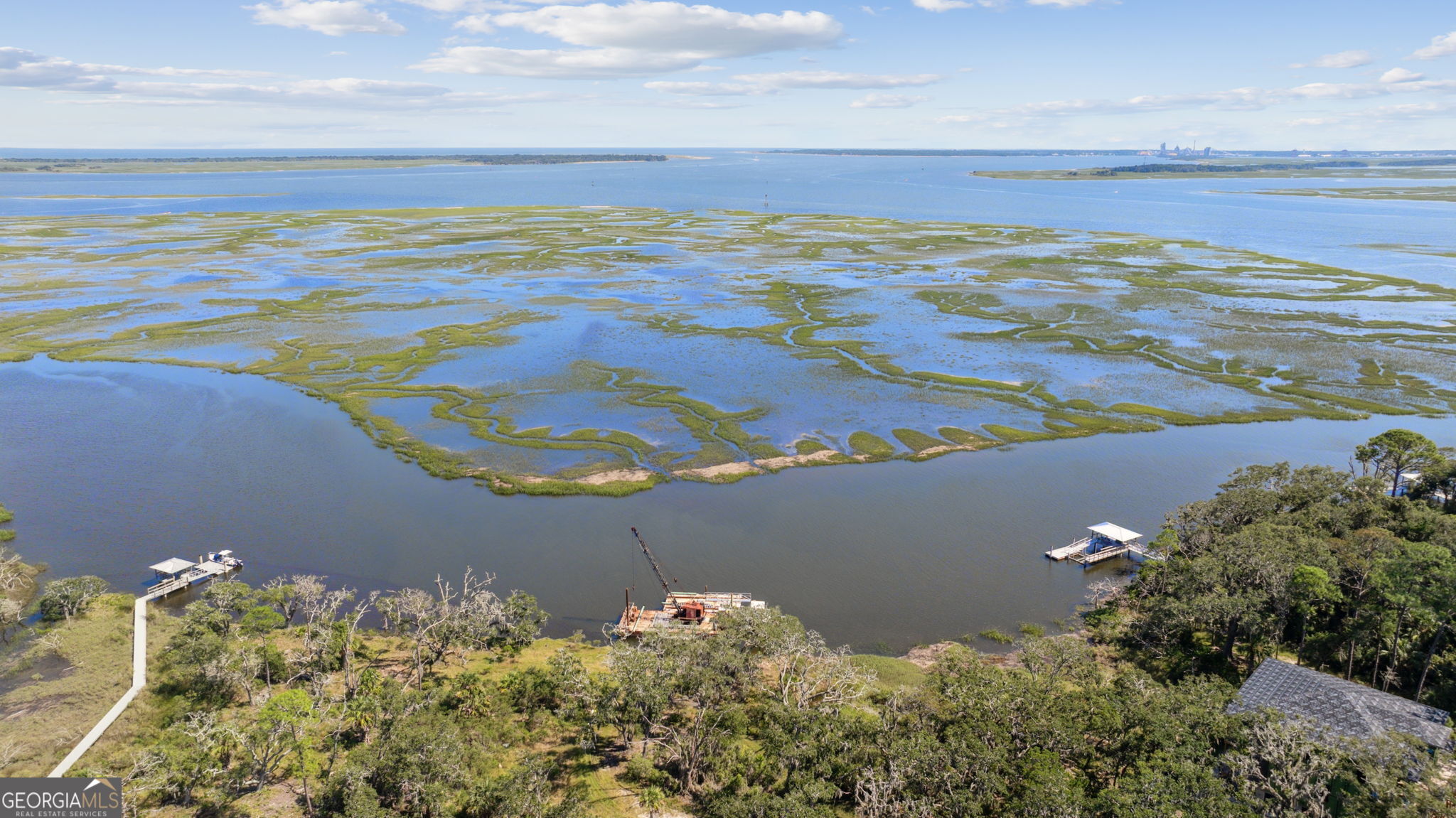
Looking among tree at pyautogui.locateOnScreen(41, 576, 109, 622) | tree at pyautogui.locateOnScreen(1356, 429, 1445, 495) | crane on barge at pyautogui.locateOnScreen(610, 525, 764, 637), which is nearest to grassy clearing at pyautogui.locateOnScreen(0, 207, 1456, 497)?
crane on barge at pyautogui.locateOnScreen(610, 525, 764, 637)

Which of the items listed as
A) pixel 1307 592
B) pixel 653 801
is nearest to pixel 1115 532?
pixel 1307 592

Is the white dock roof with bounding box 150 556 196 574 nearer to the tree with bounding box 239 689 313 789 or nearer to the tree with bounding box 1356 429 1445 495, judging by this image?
the tree with bounding box 239 689 313 789

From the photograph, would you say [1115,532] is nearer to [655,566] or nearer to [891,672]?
[891,672]

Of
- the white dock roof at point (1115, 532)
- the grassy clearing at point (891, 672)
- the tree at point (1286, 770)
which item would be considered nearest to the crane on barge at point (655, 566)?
the grassy clearing at point (891, 672)

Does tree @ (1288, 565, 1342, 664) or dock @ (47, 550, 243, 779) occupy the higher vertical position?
tree @ (1288, 565, 1342, 664)

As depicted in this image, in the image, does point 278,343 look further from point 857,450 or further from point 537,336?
point 857,450
